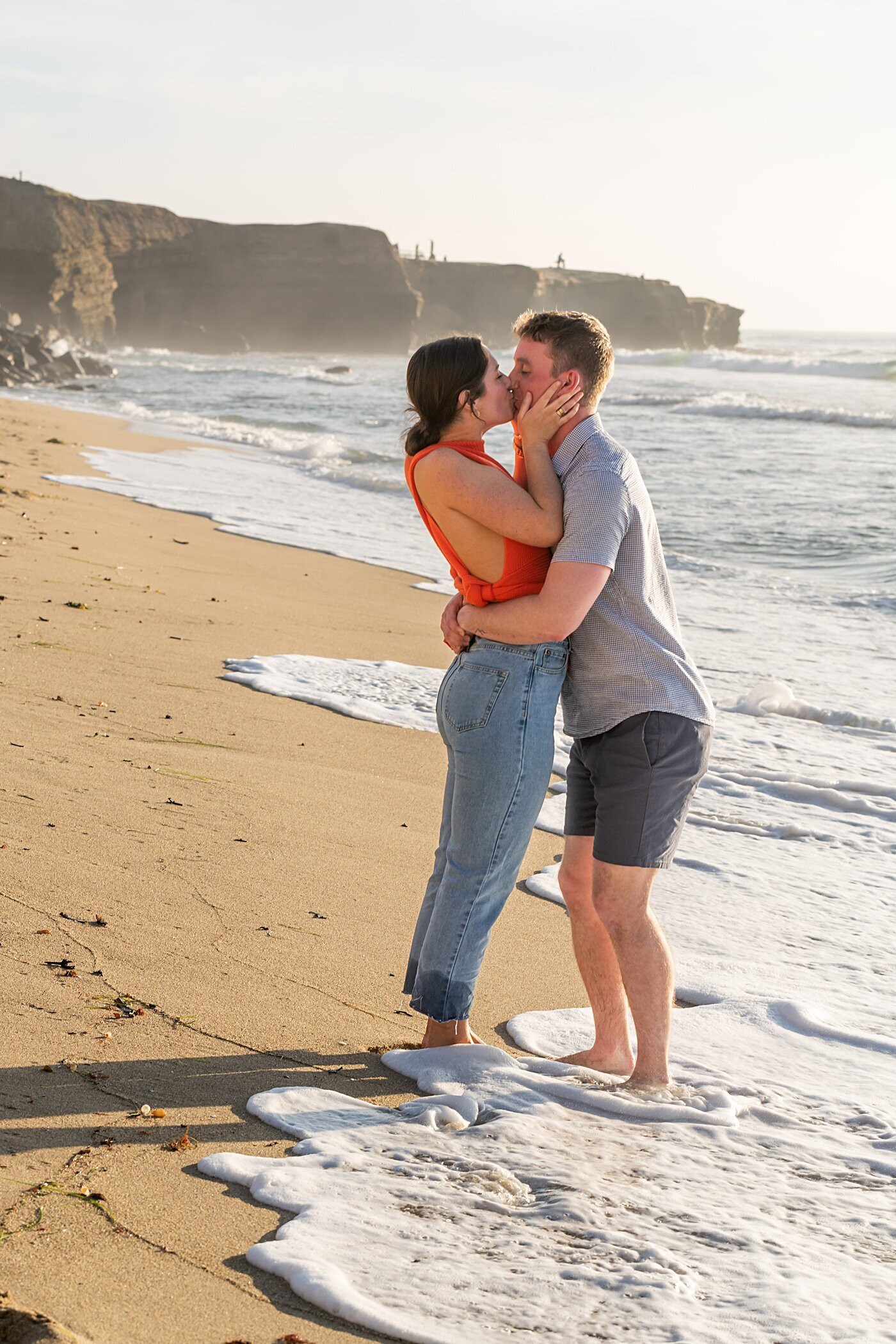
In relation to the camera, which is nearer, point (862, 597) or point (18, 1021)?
point (18, 1021)

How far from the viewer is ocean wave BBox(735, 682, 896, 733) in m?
6.54

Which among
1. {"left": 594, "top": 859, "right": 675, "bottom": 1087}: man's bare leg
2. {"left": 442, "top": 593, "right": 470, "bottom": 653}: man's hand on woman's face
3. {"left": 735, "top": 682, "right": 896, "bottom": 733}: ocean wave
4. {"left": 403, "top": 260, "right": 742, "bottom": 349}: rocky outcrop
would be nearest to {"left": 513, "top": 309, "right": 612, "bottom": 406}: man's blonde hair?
{"left": 442, "top": 593, "right": 470, "bottom": 653}: man's hand on woman's face

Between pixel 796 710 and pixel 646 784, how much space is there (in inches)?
168

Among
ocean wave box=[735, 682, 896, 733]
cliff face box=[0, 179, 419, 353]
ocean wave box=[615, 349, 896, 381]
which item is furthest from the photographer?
cliff face box=[0, 179, 419, 353]

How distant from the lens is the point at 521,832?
2775 mm

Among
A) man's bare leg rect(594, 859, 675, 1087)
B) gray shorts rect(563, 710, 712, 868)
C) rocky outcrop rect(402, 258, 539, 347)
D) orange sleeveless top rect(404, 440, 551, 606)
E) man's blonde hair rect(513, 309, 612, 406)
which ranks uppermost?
rocky outcrop rect(402, 258, 539, 347)

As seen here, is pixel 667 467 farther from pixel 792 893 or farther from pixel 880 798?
pixel 792 893

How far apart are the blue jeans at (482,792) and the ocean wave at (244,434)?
17406 millimetres

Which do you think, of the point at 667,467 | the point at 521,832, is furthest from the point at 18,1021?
the point at 667,467

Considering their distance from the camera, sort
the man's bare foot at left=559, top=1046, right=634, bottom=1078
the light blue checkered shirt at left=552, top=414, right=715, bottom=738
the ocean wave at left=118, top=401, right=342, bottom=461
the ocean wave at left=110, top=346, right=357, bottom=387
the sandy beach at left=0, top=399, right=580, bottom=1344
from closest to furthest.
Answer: the sandy beach at left=0, top=399, right=580, bottom=1344, the light blue checkered shirt at left=552, top=414, right=715, bottom=738, the man's bare foot at left=559, top=1046, right=634, bottom=1078, the ocean wave at left=118, top=401, right=342, bottom=461, the ocean wave at left=110, top=346, right=357, bottom=387

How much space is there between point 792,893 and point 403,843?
1.41 metres

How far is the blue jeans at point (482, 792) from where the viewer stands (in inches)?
106

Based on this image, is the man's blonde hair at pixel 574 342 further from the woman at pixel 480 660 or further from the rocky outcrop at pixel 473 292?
the rocky outcrop at pixel 473 292

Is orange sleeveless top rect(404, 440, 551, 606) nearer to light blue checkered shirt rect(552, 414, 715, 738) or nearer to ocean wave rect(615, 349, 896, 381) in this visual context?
light blue checkered shirt rect(552, 414, 715, 738)
